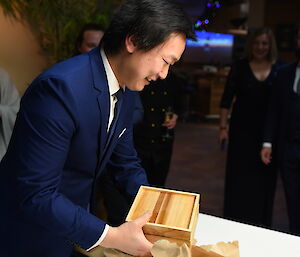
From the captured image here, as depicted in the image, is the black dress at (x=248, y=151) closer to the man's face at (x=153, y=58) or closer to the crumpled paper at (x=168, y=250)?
the man's face at (x=153, y=58)

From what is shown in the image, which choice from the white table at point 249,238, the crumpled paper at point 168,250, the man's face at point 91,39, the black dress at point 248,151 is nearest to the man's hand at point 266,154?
the black dress at point 248,151

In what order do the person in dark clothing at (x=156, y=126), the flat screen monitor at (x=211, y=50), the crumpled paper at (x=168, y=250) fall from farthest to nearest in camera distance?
the flat screen monitor at (x=211, y=50), the person in dark clothing at (x=156, y=126), the crumpled paper at (x=168, y=250)

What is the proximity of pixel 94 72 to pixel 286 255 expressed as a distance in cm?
85

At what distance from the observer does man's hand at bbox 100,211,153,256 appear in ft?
3.43

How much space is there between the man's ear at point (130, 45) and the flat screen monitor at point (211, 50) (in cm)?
955

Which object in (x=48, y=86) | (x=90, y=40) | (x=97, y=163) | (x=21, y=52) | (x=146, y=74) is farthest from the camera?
(x=21, y=52)

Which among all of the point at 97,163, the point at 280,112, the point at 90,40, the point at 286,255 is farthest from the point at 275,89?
the point at 97,163

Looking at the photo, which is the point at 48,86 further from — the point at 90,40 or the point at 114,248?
the point at 90,40

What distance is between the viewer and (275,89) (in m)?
2.80

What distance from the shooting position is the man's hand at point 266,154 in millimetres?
2902

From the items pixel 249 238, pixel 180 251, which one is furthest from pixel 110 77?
pixel 249 238

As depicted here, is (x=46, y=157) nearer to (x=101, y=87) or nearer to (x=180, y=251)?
(x=101, y=87)

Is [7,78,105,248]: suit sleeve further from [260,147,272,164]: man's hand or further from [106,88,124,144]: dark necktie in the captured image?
[260,147,272,164]: man's hand

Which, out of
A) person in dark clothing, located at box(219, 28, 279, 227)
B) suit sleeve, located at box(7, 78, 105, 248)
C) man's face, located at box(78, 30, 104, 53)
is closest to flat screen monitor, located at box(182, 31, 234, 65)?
person in dark clothing, located at box(219, 28, 279, 227)
